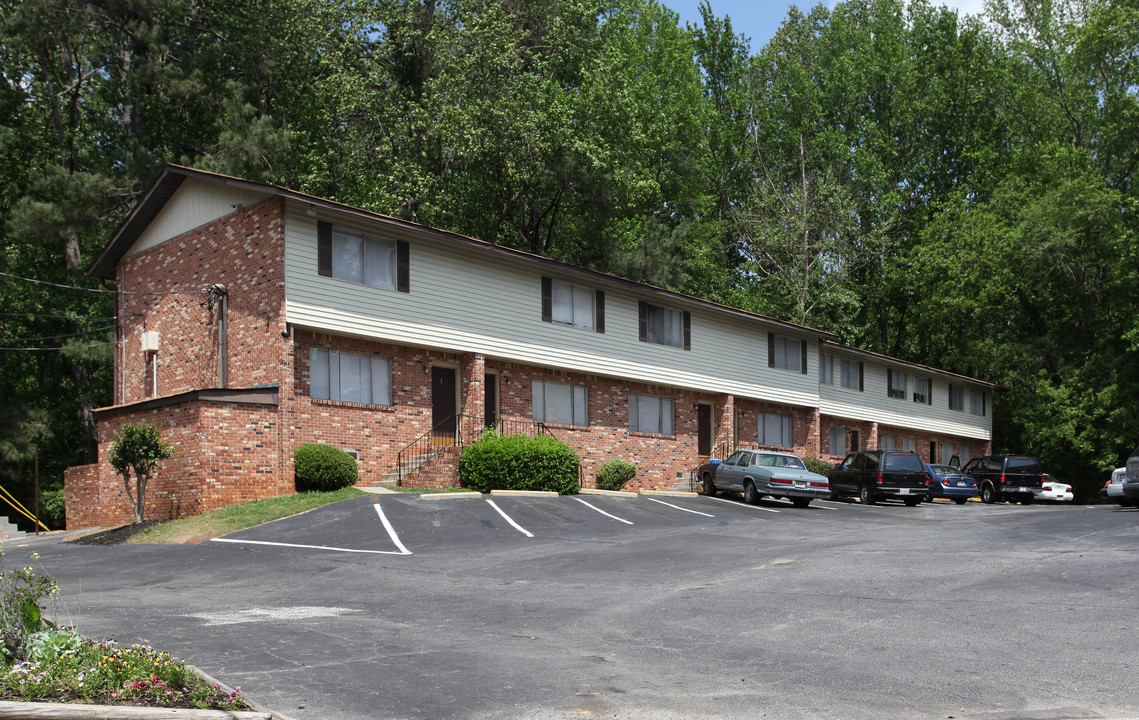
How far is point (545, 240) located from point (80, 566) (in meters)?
35.9

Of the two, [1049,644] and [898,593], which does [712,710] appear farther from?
[898,593]

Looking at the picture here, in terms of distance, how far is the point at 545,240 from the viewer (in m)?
50.1

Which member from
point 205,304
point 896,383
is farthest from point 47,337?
point 896,383

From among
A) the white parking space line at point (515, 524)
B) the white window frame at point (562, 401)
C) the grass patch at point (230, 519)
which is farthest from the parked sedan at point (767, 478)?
the grass patch at point (230, 519)

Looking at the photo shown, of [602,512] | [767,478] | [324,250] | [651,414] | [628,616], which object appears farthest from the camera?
[651,414]

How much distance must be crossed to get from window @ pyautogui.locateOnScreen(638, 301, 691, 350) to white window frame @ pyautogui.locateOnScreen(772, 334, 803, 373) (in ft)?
18.5

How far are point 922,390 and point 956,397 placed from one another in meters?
3.31

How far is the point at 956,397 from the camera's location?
51656mm

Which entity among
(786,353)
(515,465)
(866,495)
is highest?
(786,353)

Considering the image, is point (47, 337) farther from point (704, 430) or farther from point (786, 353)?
point (786, 353)

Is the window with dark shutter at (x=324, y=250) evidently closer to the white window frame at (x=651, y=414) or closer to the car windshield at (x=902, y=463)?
the white window frame at (x=651, y=414)

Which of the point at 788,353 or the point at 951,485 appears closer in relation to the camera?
the point at 951,485

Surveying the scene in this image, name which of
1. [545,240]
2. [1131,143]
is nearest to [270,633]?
[545,240]

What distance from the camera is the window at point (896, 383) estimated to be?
1861 inches
